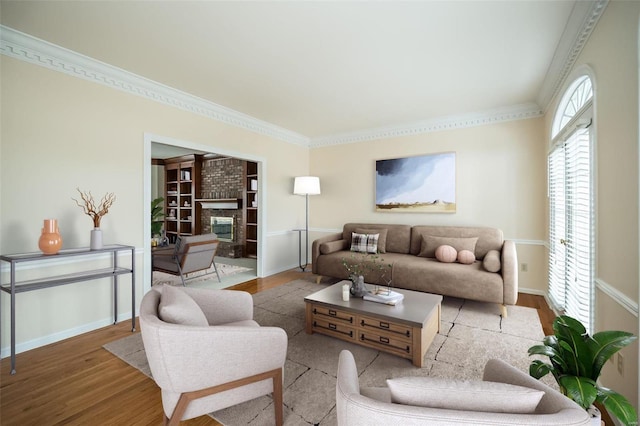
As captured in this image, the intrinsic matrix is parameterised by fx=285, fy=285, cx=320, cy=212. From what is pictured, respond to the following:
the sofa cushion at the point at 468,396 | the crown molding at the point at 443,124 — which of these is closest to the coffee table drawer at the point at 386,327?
the sofa cushion at the point at 468,396

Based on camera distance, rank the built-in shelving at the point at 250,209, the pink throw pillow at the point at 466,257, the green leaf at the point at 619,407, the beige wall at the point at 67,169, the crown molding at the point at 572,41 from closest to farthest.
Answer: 1. the green leaf at the point at 619,407
2. the crown molding at the point at 572,41
3. the beige wall at the point at 67,169
4. the pink throw pillow at the point at 466,257
5. the built-in shelving at the point at 250,209

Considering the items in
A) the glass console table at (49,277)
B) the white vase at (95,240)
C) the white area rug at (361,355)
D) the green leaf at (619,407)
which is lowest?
the white area rug at (361,355)

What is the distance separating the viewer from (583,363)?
122cm

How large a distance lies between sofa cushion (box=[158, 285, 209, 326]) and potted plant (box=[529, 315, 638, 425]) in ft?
5.48

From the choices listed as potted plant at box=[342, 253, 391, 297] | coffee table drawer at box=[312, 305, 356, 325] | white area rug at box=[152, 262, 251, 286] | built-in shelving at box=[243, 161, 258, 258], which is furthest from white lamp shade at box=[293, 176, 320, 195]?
coffee table drawer at box=[312, 305, 356, 325]

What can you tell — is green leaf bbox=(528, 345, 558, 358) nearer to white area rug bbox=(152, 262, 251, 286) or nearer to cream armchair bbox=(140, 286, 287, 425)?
cream armchair bbox=(140, 286, 287, 425)

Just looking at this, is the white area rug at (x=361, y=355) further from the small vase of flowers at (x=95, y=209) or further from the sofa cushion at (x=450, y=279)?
the small vase of flowers at (x=95, y=209)

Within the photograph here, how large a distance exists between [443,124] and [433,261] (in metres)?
2.22

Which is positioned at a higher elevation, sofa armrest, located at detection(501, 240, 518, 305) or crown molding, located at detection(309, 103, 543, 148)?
crown molding, located at detection(309, 103, 543, 148)

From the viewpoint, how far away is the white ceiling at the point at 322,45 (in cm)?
210

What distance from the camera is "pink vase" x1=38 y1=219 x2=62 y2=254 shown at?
237 centimetres

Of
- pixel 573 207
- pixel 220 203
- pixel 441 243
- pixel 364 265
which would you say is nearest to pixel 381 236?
pixel 364 265

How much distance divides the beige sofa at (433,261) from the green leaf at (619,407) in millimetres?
2345

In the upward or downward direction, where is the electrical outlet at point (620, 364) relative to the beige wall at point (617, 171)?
downward
